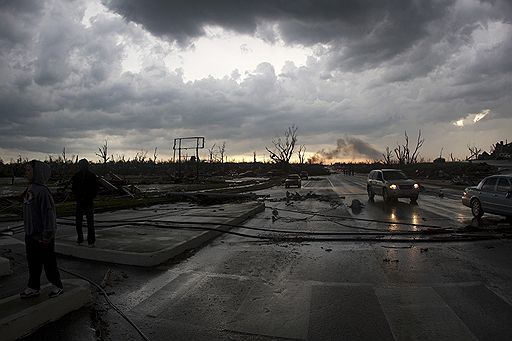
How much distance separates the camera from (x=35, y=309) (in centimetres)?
454

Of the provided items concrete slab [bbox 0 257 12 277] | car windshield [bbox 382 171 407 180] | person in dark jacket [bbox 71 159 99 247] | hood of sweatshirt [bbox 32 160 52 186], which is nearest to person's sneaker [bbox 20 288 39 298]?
hood of sweatshirt [bbox 32 160 52 186]

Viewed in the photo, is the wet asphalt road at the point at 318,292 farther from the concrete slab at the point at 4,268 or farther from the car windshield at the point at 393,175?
the car windshield at the point at 393,175

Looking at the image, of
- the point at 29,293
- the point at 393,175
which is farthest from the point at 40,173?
the point at 393,175

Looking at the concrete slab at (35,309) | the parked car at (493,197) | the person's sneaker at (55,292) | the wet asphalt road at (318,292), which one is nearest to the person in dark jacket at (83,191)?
the wet asphalt road at (318,292)

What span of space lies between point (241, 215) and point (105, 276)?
8.03 m

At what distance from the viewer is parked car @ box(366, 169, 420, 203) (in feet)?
66.7

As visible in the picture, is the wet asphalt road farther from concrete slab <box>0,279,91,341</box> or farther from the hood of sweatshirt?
the hood of sweatshirt

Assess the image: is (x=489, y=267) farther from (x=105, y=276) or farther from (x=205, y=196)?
(x=205, y=196)

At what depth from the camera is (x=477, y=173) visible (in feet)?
162

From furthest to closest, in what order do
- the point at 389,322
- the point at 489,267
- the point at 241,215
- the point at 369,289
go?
the point at 241,215 < the point at 489,267 < the point at 369,289 < the point at 389,322

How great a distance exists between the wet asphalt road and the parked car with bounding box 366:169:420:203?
34.7 ft

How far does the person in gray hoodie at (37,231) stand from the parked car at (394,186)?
59.6 ft

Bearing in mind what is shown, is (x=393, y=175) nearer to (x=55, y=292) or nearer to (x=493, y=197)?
(x=493, y=197)

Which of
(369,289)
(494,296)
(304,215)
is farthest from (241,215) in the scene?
(494,296)
